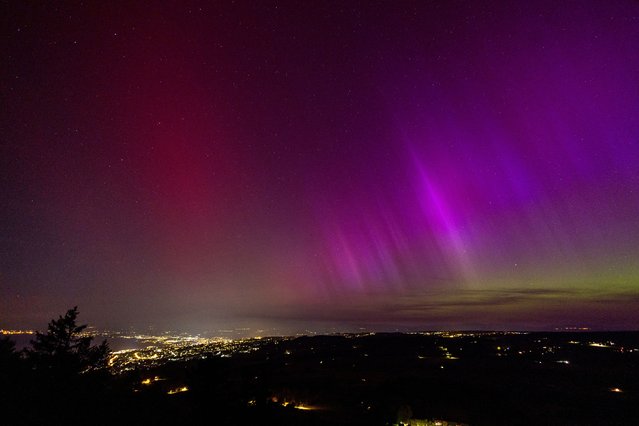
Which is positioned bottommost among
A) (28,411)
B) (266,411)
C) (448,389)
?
(448,389)

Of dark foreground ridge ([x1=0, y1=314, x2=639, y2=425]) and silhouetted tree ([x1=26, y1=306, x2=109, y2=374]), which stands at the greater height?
silhouetted tree ([x1=26, y1=306, x2=109, y2=374])

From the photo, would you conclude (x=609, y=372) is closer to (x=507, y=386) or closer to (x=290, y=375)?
(x=507, y=386)

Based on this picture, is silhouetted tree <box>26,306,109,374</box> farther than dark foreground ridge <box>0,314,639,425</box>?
Yes

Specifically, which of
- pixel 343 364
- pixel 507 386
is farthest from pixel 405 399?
pixel 343 364

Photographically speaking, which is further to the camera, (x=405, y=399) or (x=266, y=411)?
(x=405, y=399)

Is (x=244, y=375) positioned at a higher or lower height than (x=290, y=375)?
higher

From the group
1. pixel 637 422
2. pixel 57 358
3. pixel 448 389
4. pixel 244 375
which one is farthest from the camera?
pixel 448 389

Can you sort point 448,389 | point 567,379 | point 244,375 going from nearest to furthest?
point 244,375 → point 448,389 → point 567,379
